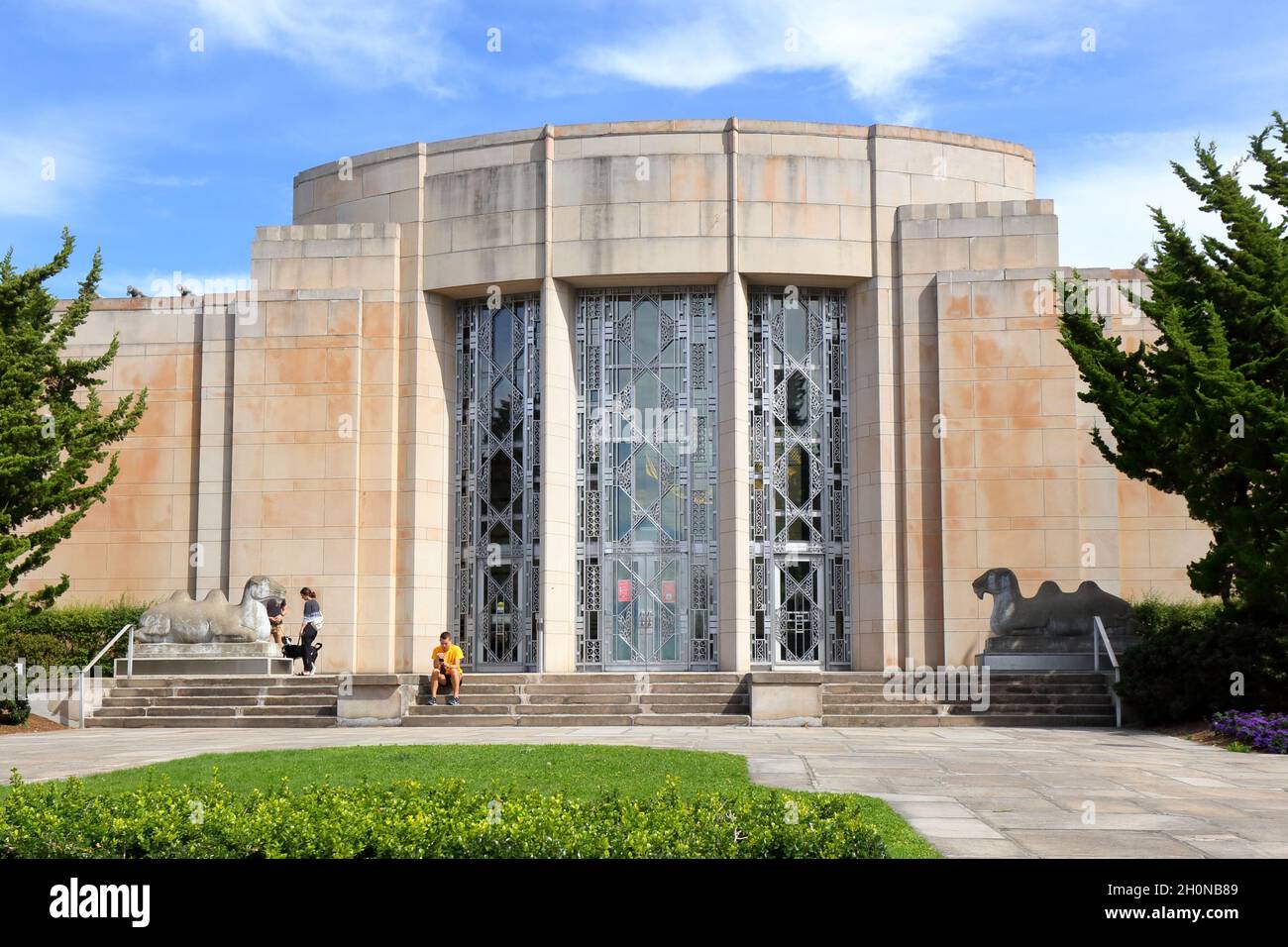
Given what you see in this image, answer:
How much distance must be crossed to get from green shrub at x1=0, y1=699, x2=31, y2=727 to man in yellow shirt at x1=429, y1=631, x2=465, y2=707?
6.74 meters

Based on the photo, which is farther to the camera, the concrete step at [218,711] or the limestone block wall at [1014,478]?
the limestone block wall at [1014,478]

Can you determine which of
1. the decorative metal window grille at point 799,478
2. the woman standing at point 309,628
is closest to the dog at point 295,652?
the woman standing at point 309,628

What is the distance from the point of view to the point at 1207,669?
61.5 feet

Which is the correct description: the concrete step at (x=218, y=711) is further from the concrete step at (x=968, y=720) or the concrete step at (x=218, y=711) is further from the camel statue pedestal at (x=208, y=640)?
the concrete step at (x=968, y=720)

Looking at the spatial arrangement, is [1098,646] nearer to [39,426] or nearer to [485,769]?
[485,769]

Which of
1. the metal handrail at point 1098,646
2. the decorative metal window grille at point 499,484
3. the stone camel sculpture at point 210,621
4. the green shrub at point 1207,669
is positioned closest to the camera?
the green shrub at point 1207,669

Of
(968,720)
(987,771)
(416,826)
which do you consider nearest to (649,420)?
(968,720)

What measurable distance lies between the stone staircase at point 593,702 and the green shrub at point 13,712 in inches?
255

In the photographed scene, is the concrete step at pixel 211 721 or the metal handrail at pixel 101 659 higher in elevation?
the metal handrail at pixel 101 659

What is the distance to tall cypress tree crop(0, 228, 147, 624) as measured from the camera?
21500mm

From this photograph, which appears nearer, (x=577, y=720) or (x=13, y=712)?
(x=577, y=720)

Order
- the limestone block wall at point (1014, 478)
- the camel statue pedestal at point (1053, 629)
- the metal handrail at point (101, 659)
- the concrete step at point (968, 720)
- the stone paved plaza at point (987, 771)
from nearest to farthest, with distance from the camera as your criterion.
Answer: the stone paved plaza at point (987, 771), the concrete step at point (968, 720), the metal handrail at point (101, 659), the camel statue pedestal at point (1053, 629), the limestone block wall at point (1014, 478)

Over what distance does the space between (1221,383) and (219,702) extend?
16857mm

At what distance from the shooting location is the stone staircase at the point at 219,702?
22.1 m
